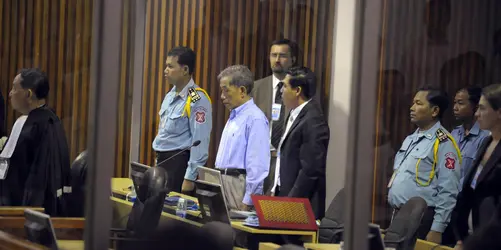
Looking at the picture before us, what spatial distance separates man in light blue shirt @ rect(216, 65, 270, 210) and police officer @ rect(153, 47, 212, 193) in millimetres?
291

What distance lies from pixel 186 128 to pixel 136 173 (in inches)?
37.0

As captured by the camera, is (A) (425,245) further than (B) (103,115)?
Yes

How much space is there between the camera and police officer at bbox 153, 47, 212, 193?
204 inches

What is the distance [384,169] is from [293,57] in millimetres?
822

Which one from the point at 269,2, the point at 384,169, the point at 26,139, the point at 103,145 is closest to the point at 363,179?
the point at 103,145

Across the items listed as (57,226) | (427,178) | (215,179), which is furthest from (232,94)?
(57,226)

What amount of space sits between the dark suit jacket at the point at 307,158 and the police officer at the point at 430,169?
0.41 m

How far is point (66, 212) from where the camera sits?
11.8ft

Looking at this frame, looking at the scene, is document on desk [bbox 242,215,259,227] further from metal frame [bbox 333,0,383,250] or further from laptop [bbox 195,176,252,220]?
metal frame [bbox 333,0,383,250]

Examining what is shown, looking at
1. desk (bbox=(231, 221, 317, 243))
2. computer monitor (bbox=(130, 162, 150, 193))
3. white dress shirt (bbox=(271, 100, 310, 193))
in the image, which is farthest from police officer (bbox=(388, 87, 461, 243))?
computer monitor (bbox=(130, 162, 150, 193))

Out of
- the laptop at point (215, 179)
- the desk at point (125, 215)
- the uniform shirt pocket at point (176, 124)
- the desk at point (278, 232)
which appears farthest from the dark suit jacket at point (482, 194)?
the uniform shirt pocket at point (176, 124)

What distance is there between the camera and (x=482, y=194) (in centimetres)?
379

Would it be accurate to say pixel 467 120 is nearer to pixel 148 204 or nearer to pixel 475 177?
pixel 475 177

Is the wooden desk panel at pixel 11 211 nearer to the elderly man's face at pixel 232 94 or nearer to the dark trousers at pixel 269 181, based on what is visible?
the elderly man's face at pixel 232 94
